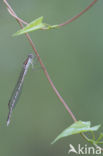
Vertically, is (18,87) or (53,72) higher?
(53,72)

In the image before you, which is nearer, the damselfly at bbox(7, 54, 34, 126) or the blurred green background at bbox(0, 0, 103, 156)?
the damselfly at bbox(7, 54, 34, 126)

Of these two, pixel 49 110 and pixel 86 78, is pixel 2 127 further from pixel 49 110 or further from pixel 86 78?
pixel 86 78

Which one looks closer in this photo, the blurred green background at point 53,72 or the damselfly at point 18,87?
the damselfly at point 18,87

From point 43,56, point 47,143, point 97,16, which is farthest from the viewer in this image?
point 47,143

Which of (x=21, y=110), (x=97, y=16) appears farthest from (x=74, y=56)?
(x=21, y=110)

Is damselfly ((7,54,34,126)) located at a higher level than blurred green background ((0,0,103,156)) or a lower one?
lower

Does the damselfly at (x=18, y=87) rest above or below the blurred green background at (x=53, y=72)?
below

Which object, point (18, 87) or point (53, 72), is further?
point (53, 72)

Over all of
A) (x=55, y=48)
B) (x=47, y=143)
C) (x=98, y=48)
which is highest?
(x=55, y=48)
